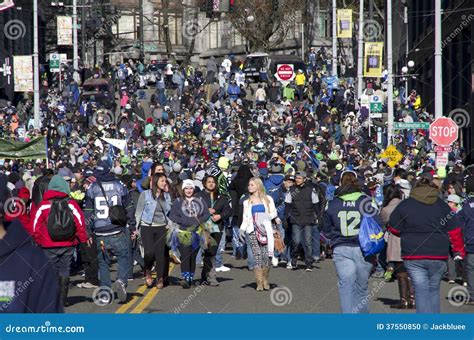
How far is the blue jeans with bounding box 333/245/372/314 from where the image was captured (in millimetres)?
12117

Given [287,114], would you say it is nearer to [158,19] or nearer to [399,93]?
[399,93]

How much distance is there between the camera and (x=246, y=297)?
16.7m

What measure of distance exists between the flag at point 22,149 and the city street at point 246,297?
831 centimetres

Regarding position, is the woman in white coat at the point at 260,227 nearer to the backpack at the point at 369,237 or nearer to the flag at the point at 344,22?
the backpack at the point at 369,237

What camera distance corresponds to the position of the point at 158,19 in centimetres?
8719

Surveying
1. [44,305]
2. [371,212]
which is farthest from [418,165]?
[44,305]

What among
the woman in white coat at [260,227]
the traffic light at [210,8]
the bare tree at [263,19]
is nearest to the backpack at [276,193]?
the woman in white coat at [260,227]

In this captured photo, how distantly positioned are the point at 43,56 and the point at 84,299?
61.2 meters

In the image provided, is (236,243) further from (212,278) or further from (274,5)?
(274,5)

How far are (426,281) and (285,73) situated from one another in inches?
1692

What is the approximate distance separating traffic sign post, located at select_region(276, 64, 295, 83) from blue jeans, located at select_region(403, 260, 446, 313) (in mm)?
41964

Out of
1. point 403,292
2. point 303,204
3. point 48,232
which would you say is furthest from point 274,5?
point 48,232

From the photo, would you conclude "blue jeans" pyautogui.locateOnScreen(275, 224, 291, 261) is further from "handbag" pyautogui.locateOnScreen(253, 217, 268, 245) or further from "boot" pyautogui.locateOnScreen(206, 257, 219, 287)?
"handbag" pyautogui.locateOnScreen(253, 217, 268, 245)

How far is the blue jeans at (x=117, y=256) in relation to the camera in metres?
16.1
